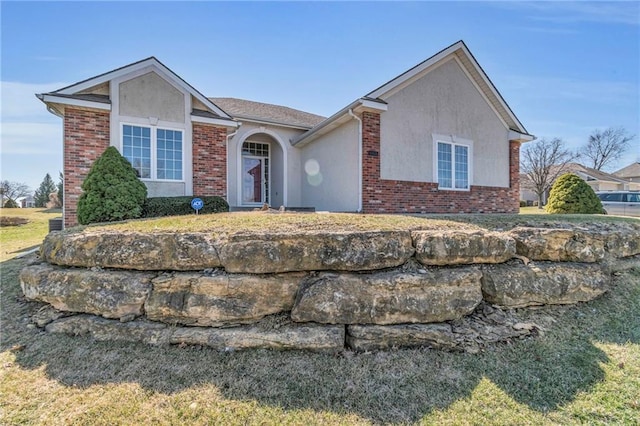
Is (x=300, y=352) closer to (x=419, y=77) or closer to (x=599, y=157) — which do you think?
(x=419, y=77)

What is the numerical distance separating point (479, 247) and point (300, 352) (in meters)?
2.79

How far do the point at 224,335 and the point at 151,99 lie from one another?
839 centimetres

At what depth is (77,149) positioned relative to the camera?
8.47m

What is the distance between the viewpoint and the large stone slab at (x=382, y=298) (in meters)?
3.76

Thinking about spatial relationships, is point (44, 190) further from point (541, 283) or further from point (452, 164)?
point (541, 283)

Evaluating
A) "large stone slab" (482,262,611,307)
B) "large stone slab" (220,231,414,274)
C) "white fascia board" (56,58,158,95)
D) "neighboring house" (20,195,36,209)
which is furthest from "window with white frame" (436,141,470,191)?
"neighboring house" (20,195,36,209)

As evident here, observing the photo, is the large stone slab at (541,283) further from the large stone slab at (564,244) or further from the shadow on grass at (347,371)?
the shadow on grass at (347,371)

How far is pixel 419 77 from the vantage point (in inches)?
416

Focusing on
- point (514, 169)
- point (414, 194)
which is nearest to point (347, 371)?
point (414, 194)

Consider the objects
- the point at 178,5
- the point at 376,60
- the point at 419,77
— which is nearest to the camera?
the point at 178,5

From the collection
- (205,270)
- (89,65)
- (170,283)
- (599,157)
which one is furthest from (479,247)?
(599,157)

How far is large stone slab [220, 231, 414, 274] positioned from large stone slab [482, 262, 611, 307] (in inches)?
55.8

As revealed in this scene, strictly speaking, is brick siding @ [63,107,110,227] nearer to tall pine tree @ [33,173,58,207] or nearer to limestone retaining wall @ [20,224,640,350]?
limestone retaining wall @ [20,224,640,350]

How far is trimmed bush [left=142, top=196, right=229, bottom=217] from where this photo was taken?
8.28 meters
